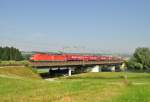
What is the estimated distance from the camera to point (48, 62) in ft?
342

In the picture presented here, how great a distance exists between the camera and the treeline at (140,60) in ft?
496

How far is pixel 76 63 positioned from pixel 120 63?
5560 cm

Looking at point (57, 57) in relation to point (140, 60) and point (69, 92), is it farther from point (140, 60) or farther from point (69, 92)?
point (69, 92)

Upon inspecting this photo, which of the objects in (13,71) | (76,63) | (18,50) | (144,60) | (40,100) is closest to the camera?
(40,100)

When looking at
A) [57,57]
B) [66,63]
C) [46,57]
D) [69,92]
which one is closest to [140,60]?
[66,63]

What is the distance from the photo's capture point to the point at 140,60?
15375 cm

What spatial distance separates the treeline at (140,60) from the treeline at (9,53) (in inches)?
2290

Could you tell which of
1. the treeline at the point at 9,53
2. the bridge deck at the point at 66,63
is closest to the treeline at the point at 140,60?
the bridge deck at the point at 66,63

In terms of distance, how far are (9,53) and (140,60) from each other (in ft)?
218

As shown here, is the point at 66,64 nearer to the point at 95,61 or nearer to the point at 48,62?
the point at 48,62

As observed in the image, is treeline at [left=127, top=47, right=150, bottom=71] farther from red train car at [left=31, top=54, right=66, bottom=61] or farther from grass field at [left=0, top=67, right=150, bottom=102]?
grass field at [left=0, top=67, right=150, bottom=102]

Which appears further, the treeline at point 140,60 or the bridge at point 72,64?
the treeline at point 140,60

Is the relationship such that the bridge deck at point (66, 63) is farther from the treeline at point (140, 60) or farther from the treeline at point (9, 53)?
the treeline at point (9, 53)

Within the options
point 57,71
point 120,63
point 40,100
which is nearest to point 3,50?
point 57,71
